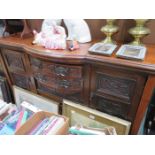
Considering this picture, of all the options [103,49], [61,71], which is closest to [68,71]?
[61,71]

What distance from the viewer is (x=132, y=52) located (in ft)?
2.68

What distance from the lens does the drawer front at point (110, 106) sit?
0.96 metres

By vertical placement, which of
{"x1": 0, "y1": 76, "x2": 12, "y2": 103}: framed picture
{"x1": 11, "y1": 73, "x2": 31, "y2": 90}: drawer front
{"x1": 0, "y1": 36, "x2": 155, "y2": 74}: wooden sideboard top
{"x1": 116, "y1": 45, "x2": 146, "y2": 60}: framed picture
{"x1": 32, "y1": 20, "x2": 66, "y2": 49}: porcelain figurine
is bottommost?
{"x1": 0, "y1": 76, "x2": 12, "y2": 103}: framed picture

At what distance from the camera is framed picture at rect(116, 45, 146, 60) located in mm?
758

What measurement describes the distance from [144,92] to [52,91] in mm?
741

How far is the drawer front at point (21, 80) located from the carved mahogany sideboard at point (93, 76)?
0.12 m

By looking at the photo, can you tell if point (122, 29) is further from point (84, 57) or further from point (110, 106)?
point (110, 106)

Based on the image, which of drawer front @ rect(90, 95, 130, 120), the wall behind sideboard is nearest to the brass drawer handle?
drawer front @ rect(90, 95, 130, 120)

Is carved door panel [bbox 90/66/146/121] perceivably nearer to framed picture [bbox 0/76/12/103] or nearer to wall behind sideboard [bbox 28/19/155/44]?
wall behind sideboard [bbox 28/19/155/44]

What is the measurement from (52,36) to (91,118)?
2.31 feet

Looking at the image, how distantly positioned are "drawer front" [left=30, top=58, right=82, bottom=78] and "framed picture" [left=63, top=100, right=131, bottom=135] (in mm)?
300

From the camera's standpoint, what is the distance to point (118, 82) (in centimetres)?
86
